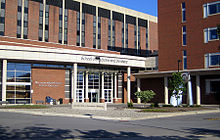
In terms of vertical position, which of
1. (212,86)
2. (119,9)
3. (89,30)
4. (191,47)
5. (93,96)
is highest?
(119,9)

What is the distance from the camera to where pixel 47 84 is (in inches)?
1790

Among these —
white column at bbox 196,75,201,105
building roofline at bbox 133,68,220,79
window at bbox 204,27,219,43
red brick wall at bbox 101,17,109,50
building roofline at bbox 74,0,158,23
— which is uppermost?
building roofline at bbox 74,0,158,23

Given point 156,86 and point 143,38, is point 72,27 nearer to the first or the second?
point 156,86

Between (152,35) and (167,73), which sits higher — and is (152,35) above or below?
above

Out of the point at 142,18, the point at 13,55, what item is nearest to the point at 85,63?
the point at 13,55

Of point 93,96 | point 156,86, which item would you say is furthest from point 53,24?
point 156,86

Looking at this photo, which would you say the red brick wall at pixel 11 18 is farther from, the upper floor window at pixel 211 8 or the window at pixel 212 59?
the window at pixel 212 59

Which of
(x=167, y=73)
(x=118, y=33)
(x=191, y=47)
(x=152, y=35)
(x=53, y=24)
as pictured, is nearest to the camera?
(x=191, y=47)

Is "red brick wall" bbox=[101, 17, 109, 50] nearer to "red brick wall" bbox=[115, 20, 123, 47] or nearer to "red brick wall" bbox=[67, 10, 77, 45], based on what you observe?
"red brick wall" bbox=[115, 20, 123, 47]

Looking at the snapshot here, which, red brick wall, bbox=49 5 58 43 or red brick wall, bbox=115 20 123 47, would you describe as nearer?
red brick wall, bbox=49 5 58 43

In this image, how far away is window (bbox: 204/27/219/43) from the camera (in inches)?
1692

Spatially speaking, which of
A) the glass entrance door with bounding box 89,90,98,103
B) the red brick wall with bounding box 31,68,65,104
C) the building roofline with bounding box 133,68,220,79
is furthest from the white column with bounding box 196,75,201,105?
the red brick wall with bounding box 31,68,65,104

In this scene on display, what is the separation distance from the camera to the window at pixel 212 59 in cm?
4223

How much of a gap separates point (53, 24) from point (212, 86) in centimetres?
3089
